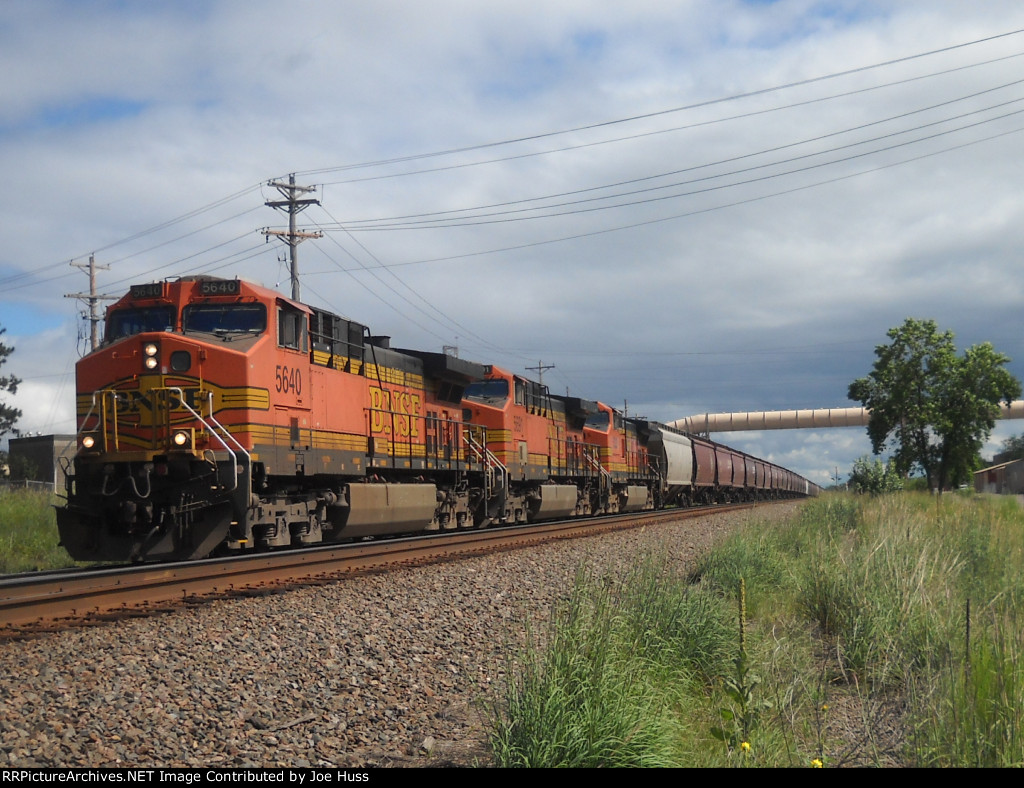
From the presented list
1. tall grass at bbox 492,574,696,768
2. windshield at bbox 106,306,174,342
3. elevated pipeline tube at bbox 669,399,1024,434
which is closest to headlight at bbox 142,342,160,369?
windshield at bbox 106,306,174,342

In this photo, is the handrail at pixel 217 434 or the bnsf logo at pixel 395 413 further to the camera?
the bnsf logo at pixel 395 413

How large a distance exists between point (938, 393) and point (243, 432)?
134 ft

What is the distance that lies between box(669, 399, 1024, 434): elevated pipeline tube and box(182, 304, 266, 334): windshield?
77017mm

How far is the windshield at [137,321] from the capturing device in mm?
13211

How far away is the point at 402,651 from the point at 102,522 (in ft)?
21.7

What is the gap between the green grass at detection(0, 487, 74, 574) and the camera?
53.2 ft

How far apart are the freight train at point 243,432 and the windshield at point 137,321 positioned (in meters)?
0.02

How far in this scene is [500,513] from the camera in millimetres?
22531

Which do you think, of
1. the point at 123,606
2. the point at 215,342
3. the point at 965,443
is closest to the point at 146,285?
the point at 215,342

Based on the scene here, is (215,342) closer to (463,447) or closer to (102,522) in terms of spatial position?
(102,522)

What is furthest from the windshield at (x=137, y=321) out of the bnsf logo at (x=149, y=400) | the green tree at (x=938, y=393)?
the green tree at (x=938, y=393)

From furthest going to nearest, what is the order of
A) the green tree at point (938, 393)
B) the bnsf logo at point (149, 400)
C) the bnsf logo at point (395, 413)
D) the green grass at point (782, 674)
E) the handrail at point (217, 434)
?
1. the green tree at point (938, 393)
2. the bnsf logo at point (395, 413)
3. the bnsf logo at point (149, 400)
4. the handrail at point (217, 434)
5. the green grass at point (782, 674)

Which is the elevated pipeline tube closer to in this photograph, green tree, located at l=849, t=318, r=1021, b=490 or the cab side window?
green tree, located at l=849, t=318, r=1021, b=490

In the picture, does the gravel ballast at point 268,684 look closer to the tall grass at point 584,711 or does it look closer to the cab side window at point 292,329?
the tall grass at point 584,711
